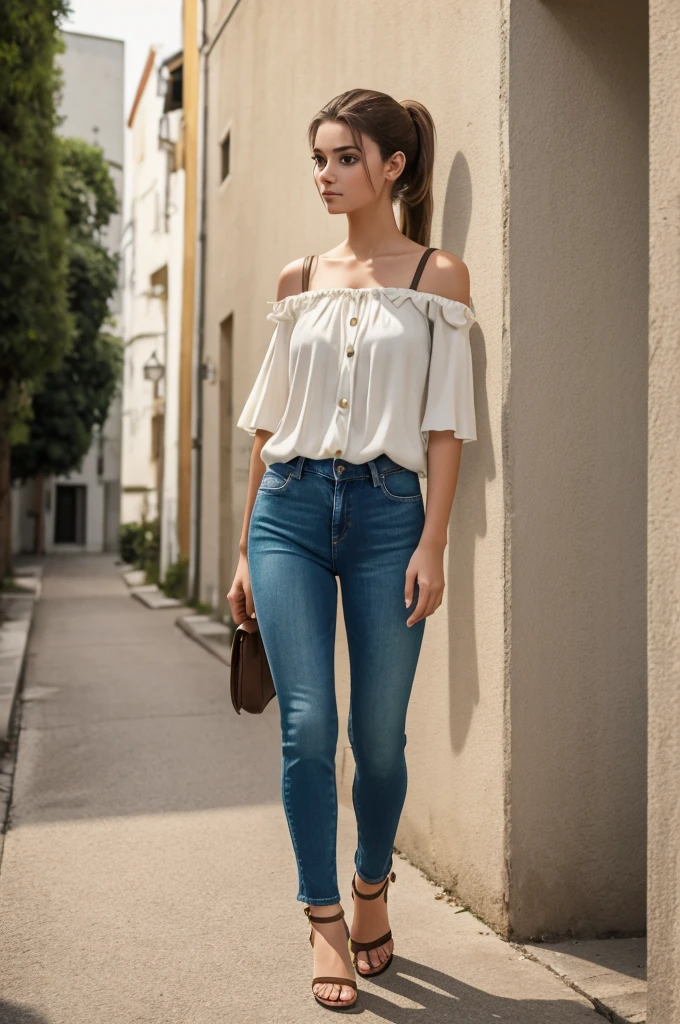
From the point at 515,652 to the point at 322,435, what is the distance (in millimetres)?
812

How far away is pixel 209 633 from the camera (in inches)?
398

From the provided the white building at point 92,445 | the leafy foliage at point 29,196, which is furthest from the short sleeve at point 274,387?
the white building at point 92,445

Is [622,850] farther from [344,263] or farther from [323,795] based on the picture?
[344,263]

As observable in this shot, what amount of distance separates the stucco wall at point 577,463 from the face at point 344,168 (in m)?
0.44

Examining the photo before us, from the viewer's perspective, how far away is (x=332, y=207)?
2.74 metres

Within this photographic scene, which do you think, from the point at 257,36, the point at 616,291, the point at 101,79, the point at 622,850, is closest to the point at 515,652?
the point at 622,850

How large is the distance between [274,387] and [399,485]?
0.45 meters

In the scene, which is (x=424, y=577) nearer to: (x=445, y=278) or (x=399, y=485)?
(x=399, y=485)

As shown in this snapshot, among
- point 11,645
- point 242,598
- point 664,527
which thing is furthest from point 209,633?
point 664,527

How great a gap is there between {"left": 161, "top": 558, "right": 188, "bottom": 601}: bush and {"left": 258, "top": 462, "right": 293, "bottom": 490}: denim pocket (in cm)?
1167

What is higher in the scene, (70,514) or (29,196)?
(29,196)

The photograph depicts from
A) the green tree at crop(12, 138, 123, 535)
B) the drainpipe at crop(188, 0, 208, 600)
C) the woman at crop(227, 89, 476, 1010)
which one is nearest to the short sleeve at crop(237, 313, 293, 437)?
the woman at crop(227, 89, 476, 1010)

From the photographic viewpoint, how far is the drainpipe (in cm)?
1127

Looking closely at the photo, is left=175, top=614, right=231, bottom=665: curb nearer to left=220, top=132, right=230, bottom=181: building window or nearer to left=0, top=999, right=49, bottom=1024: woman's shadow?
left=220, top=132, right=230, bottom=181: building window
